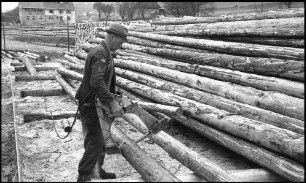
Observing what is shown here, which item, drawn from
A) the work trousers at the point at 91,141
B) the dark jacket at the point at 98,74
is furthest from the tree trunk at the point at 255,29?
the work trousers at the point at 91,141

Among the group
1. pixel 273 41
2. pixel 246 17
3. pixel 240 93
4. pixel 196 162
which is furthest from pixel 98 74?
pixel 246 17

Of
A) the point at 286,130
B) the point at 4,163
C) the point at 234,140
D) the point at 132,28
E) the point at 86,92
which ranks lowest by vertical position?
the point at 4,163

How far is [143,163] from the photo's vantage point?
3941 mm

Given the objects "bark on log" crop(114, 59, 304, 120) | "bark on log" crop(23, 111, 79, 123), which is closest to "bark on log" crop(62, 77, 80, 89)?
"bark on log" crop(23, 111, 79, 123)

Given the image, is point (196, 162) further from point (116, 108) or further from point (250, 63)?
point (250, 63)

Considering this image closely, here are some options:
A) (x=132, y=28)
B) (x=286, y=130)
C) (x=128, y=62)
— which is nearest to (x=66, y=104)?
(x=128, y=62)

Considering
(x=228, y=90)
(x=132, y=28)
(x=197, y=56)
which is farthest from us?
(x=132, y=28)

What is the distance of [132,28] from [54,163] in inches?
304

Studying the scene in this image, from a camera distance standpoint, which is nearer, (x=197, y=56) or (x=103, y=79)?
(x=103, y=79)

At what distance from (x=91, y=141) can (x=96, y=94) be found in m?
0.58

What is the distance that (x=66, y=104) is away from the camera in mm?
8555

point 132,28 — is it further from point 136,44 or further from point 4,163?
point 4,163

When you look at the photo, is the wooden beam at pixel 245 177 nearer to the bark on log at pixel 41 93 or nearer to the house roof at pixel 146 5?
the bark on log at pixel 41 93

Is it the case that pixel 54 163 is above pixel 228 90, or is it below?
below
